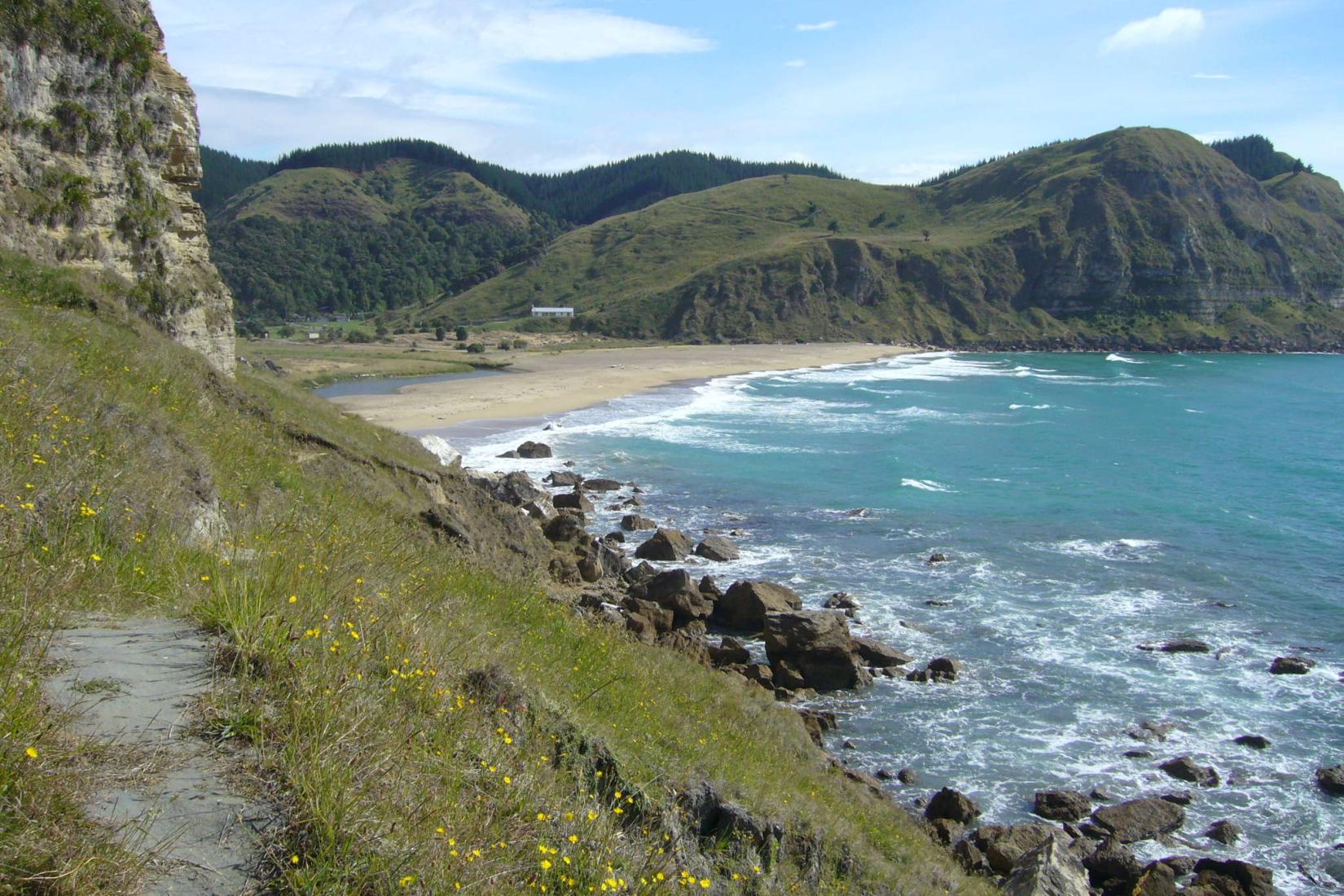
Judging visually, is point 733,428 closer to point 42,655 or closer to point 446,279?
point 42,655

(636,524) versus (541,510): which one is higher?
(541,510)

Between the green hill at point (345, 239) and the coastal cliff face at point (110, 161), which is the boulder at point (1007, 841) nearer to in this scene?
the coastal cliff face at point (110, 161)

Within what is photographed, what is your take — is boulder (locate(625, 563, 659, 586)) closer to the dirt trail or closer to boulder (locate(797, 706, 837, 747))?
boulder (locate(797, 706, 837, 747))

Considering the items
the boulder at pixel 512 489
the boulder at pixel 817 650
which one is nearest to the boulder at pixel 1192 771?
the boulder at pixel 817 650

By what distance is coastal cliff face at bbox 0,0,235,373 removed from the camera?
1432 cm

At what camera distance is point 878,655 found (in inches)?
709

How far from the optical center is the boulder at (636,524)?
1069 inches

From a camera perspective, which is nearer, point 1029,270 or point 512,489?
point 512,489

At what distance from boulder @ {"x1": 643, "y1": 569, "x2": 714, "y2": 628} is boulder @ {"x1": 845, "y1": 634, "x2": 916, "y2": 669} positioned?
3.48 m

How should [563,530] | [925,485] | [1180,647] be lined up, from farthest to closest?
[925,485] → [563,530] → [1180,647]

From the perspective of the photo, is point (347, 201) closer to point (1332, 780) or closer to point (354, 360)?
point (354, 360)

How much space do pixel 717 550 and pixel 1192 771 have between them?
1258cm

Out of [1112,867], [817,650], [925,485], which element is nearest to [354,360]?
[925,485]

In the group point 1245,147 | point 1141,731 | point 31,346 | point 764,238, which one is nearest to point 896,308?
point 764,238
